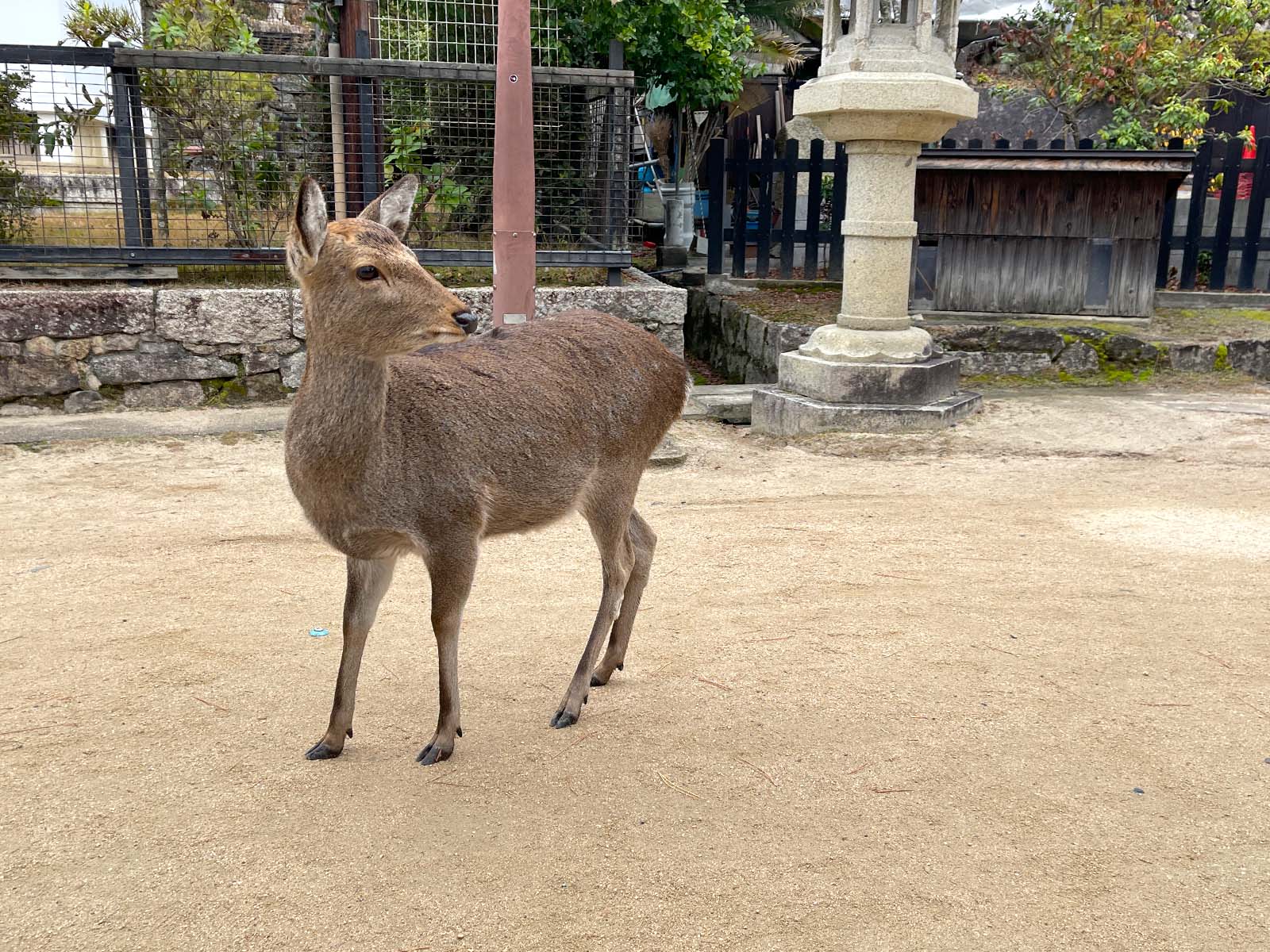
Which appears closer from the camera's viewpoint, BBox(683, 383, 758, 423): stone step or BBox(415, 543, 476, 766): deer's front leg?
BBox(415, 543, 476, 766): deer's front leg

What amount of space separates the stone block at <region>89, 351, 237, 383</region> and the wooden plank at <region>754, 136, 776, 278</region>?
571 centimetres

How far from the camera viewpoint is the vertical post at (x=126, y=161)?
7.22 meters

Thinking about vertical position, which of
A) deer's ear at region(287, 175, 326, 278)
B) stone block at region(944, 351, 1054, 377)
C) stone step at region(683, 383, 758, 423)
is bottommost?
stone step at region(683, 383, 758, 423)

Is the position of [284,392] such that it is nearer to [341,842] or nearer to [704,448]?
[704,448]

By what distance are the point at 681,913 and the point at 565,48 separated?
861 centimetres

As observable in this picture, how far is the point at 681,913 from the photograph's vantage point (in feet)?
7.79

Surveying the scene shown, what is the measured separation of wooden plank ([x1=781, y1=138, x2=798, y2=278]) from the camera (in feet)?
35.7

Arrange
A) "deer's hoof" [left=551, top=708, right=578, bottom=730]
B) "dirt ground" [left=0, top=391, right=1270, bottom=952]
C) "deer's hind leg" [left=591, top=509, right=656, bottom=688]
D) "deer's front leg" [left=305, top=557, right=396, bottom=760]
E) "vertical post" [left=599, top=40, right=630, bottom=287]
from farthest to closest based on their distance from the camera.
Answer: "vertical post" [left=599, top=40, right=630, bottom=287]
"deer's hind leg" [left=591, top=509, right=656, bottom=688]
"deer's hoof" [left=551, top=708, right=578, bottom=730]
"deer's front leg" [left=305, top=557, right=396, bottom=760]
"dirt ground" [left=0, top=391, right=1270, bottom=952]

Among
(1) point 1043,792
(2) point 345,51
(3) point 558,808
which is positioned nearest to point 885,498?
(1) point 1043,792

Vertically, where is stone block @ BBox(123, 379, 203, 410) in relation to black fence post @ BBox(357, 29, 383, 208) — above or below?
below

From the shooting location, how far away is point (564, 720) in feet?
10.8

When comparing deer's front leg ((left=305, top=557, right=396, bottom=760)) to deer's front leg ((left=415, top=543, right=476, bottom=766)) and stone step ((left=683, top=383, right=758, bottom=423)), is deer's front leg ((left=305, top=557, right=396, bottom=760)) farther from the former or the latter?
stone step ((left=683, top=383, right=758, bottom=423))

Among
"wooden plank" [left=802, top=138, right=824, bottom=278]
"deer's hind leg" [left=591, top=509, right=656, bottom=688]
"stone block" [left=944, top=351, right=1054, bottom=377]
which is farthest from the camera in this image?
"wooden plank" [left=802, top=138, right=824, bottom=278]

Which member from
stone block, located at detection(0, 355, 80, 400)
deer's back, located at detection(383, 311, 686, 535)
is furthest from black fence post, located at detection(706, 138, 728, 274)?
deer's back, located at detection(383, 311, 686, 535)
